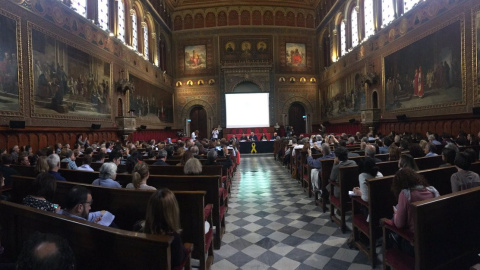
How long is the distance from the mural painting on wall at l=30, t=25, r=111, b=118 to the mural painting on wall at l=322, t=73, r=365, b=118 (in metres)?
14.8

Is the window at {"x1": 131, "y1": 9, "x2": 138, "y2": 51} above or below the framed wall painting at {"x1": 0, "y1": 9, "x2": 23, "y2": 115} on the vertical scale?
above

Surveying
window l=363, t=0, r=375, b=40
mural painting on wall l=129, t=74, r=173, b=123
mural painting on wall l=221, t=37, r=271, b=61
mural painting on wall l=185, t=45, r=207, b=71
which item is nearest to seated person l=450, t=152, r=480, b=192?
window l=363, t=0, r=375, b=40

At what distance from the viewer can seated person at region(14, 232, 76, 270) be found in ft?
4.37

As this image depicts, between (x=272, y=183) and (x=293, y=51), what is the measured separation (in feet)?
62.0

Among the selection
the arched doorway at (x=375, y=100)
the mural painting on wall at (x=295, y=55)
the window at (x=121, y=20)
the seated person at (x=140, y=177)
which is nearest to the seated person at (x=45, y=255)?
the seated person at (x=140, y=177)

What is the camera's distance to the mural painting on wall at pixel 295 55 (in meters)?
24.6

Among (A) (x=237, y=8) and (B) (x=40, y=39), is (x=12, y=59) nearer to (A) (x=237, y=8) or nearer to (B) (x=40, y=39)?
(B) (x=40, y=39)

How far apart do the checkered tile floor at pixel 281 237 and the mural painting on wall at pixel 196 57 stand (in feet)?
63.5

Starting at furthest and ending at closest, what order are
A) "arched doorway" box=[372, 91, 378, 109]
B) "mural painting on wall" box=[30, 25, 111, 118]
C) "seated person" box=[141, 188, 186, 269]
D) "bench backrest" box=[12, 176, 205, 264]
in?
"arched doorway" box=[372, 91, 378, 109] < "mural painting on wall" box=[30, 25, 111, 118] < "bench backrest" box=[12, 176, 205, 264] < "seated person" box=[141, 188, 186, 269]

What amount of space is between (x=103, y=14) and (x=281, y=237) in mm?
14966

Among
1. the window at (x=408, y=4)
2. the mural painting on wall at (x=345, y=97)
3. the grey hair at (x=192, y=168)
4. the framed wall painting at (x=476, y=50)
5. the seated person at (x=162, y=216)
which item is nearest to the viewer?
the seated person at (x=162, y=216)

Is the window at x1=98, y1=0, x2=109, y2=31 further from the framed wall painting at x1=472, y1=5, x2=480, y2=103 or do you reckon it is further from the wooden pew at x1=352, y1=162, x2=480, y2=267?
the framed wall painting at x1=472, y1=5, x2=480, y2=103

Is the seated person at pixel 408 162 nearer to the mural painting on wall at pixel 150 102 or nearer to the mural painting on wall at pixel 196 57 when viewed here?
the mural painting on wall at pixel 150 102

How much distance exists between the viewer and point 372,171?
12.7 feet
